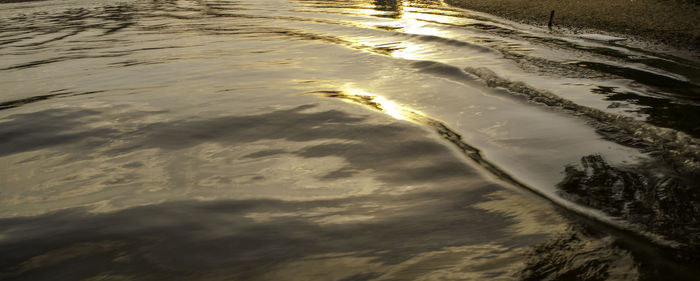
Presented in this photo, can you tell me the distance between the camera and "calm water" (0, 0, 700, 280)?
1.65m

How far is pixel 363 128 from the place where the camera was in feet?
10.1

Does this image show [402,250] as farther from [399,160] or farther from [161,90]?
[161,90]

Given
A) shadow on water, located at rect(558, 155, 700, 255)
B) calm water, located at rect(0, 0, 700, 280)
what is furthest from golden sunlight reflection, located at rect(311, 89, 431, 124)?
shadow on water, located at rect(558, 155, 700, 255)

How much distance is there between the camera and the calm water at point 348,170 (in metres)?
1.65

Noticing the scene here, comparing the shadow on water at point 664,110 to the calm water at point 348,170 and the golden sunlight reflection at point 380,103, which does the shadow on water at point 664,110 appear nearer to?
the calm water at point 348,170

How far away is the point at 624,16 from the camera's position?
9.23 meters

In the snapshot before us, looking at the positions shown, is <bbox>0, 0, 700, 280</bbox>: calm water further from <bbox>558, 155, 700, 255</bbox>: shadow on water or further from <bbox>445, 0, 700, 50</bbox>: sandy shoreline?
<bbox>445, 0, 700, 50</bbox>: sandy shoreline

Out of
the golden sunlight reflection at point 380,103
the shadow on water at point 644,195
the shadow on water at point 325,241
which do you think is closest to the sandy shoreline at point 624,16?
the golden sunlight reflection at point 380,103

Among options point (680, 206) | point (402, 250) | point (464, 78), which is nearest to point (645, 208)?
point (680, 206)

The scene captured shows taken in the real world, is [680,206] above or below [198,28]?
below

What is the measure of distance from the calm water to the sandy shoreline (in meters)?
2.53

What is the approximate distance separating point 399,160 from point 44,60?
5211mm

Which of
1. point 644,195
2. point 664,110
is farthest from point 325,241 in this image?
point 664,110

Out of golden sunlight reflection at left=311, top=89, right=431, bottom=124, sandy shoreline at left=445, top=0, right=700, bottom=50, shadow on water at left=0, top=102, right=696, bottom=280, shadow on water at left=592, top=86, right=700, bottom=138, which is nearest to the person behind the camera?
shadow on water at left=0, top=102, right=696, bottom=280
